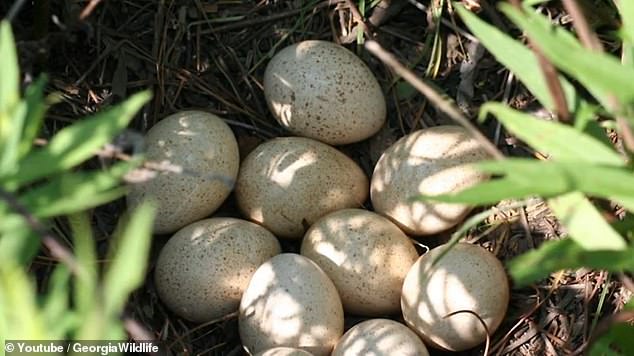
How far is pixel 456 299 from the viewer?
2018 mm

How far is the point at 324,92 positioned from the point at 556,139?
1040mm

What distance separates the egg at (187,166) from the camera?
2180 millimetres

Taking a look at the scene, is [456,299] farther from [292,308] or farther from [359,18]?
[359,18]

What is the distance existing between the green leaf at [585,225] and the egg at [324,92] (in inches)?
36.0

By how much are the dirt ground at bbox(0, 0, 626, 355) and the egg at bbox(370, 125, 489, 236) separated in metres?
0.12

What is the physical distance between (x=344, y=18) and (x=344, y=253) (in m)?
0.66

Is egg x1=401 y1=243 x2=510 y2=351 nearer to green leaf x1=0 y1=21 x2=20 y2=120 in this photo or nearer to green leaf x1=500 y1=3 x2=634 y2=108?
green leaf x1=500 y1=3 x2=634 y2=108

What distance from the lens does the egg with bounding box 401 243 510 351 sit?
202 cm

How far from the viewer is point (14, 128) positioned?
115 centimetres

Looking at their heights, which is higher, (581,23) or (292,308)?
(581,23)

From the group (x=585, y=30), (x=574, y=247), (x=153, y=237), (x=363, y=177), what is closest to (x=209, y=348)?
(x=153, y=237)

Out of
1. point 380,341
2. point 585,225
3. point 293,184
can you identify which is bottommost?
point 380,341

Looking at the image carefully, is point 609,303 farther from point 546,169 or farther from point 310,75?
point 546,169

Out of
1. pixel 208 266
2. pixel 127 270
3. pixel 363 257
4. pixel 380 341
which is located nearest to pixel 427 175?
pixel 363 257
